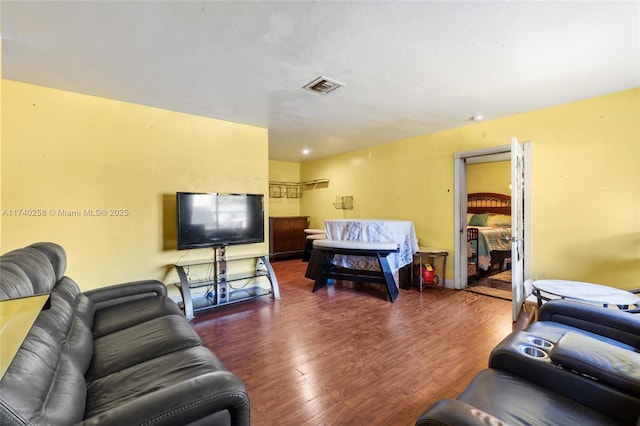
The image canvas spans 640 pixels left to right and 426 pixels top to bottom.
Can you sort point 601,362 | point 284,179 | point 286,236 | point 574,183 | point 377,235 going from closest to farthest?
point 601,362
point 574,183
point 377,235
point 286,236
point 284,179

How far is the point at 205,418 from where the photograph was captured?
3.19ft

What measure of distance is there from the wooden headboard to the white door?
367cm

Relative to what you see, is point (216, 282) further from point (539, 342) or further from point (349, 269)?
point (539, 342)

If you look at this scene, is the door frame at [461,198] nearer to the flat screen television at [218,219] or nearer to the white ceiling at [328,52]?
the white ceiling at [328,52]

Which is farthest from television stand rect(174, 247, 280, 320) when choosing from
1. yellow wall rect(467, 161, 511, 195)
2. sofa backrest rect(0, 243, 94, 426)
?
yellow wall rect(467, 161, 511, 195)

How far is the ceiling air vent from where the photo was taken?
2580 mm

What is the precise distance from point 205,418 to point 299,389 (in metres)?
1.02

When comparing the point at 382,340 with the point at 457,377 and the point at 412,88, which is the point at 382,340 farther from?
the point at 412,88

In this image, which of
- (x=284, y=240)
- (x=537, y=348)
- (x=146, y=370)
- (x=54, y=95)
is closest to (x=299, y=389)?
(x=146, y=370)

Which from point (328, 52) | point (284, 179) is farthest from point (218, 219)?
point (284, 179)

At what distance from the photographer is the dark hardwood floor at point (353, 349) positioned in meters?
1.70

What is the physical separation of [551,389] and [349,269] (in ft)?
9.79

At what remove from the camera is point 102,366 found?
1.42 m

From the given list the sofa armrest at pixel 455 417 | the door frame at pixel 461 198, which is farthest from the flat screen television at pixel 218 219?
the sofa armrest at pixel 455 417
